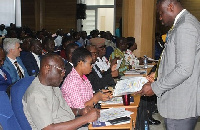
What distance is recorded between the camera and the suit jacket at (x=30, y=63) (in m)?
4.90

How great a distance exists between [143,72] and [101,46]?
0.90 metres

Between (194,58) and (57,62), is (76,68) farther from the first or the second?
(194,58)

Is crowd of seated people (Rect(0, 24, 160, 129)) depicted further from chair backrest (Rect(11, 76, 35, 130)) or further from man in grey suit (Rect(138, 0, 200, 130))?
man in grey suit (Rect(138, 0, 200, 130))

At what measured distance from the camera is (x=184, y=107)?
82.4 inches

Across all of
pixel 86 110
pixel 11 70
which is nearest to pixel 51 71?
pixel 86 110

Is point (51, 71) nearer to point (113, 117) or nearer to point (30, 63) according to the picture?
point (113, 117)

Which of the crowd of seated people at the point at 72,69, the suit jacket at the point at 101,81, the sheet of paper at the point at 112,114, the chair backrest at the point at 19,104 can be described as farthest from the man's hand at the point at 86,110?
the suit jacket at the point at 101,81

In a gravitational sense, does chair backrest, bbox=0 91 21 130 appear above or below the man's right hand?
above

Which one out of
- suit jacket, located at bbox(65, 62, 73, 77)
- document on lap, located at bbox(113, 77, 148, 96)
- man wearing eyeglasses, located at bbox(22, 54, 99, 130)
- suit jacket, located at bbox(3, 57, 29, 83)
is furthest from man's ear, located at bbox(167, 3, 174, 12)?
suit jacket, located at bbox(3, 57, 29, 83)

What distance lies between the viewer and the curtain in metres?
13.9

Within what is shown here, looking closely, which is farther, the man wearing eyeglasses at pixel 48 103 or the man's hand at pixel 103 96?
the man's hand at pixel 103 96

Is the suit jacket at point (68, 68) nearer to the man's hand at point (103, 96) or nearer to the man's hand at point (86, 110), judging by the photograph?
the man's hand at point (103, 96)

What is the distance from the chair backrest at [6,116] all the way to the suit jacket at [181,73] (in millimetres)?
1025

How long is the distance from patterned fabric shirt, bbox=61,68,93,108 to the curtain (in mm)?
11857
